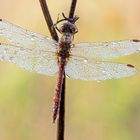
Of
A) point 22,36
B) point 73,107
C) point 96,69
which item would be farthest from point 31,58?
point 73,107

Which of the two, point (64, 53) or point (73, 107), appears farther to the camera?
point (73, 107)

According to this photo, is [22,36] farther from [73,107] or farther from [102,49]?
[73,107]

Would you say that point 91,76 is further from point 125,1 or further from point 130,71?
point 125,1

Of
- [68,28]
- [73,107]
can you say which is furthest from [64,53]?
[73,107]

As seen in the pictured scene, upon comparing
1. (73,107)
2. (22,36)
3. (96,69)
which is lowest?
(73,107)

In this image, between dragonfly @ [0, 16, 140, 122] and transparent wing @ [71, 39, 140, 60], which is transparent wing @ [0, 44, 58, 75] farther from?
transparent wing @ [71, 39, 140, 60]

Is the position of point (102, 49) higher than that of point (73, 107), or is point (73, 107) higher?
point (102, 49)

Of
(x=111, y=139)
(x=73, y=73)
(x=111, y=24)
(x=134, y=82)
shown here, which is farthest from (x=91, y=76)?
(x=111, y=24)
